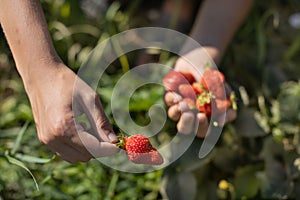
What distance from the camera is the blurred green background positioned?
1.21 meters

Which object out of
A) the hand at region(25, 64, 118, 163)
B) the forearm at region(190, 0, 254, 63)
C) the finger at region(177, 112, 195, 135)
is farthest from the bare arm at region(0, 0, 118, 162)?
the forearm at region(190, 0, 254, 63)

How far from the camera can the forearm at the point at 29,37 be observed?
837 millimetres

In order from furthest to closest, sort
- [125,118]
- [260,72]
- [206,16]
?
1. [260,72]
2. [206,16]
3. [125,118]

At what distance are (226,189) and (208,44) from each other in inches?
11.9

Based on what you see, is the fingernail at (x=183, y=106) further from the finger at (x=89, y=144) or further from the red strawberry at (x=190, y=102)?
the finger at (x=89, y=144)

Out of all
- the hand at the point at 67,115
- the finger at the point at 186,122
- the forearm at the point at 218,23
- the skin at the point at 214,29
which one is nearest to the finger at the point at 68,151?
the hand at the point at 67,115

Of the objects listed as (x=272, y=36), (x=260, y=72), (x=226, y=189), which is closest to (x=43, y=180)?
(x=226, y=189)

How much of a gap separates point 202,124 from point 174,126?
20 cm

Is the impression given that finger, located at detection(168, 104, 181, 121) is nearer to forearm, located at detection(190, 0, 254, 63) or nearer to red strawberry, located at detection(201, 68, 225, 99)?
red strawberry, located at detection(201, 68, 225, 99)

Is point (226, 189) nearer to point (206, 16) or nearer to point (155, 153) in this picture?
point (206, 16)

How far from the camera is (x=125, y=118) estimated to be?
123 cm

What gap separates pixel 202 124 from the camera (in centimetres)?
111

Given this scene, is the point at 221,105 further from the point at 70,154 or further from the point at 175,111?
the point at 70,154

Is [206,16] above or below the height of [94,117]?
below
